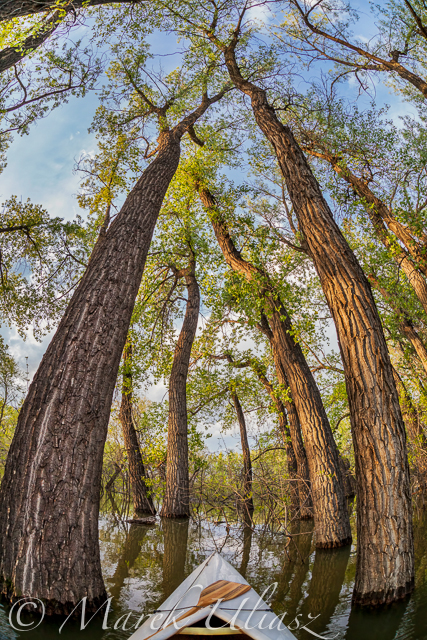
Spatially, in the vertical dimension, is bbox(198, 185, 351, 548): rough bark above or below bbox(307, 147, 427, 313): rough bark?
below

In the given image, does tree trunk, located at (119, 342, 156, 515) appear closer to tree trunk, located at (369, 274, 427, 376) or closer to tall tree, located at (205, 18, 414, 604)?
tree trunk, located at (369, 274, 427, 376)

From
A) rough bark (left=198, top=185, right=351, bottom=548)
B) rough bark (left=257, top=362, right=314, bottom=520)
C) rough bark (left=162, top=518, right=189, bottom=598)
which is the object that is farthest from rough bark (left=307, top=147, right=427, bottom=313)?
rough bark (left=162, top=518, right=189, bottom=598)

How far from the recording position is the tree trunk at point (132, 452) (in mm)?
11395

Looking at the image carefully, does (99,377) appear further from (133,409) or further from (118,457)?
(118,457)

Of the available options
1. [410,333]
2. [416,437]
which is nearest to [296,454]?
[416,437]

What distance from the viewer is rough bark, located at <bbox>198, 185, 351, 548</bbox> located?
6.82 metres

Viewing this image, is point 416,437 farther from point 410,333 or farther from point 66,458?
point 66,458

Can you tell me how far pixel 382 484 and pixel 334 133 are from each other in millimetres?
7914

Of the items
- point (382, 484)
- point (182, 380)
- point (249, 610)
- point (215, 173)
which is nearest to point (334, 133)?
point (215, 173)

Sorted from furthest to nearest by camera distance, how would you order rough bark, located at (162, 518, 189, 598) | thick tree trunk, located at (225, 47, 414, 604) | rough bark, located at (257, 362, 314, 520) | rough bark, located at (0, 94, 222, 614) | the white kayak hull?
rough bark, located at (257, 362, 314, 520), rough bark, located at (162, 518, 189, 598), thick tree trunk, located at (225, 47, 414, 604), rough bark, located at (0, 94, 222, 614), the white kayak hull

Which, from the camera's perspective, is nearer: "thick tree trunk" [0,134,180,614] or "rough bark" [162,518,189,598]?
"thick tree trunk" [0,134,180,614]

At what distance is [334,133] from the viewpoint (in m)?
9.01

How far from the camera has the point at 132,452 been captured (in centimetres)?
1161

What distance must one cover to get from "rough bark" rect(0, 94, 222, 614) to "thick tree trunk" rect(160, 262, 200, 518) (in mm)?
6225
